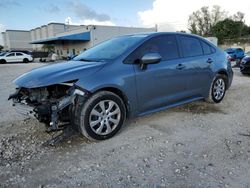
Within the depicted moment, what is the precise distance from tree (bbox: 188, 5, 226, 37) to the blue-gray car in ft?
204

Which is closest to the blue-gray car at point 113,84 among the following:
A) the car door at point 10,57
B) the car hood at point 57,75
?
the car hood at point 57,75

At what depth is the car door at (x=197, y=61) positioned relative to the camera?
15.3ft

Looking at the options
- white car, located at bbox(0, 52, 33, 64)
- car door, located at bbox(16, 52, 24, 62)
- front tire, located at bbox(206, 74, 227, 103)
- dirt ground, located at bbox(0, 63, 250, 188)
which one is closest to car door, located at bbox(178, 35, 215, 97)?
front tire, located at bbox(206, 74, 227, 103)

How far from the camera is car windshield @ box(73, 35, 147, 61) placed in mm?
3932

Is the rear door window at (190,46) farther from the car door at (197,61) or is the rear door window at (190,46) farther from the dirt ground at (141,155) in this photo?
the dirt ground at (141,155)

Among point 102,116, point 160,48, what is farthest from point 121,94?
point 160,48

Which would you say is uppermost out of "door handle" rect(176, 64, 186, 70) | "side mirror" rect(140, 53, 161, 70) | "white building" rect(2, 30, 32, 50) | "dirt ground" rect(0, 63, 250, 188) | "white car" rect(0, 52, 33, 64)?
"white building" rect(2, 30, 32, 50)

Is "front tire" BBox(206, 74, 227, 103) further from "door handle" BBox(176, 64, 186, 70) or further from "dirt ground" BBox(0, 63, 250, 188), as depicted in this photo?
"door handle" BBox(176, 64, 186, 70)

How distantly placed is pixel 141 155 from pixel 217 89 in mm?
3139

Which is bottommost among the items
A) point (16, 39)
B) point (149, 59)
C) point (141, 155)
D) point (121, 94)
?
point (141, 155)

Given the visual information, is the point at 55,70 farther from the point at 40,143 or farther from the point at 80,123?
the point at 40,143

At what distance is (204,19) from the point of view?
64.1 metres

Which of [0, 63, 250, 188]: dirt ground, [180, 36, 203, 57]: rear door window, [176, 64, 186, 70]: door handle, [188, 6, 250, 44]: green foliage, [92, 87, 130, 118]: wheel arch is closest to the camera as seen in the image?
[0, 63, 250, 188]: dirt ground

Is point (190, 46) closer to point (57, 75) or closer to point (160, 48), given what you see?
point (160, 48)
